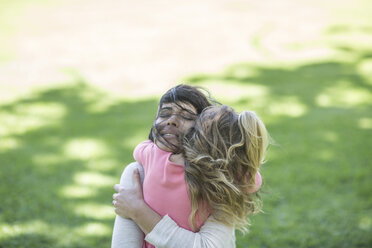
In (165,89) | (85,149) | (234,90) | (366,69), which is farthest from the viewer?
(366,69)

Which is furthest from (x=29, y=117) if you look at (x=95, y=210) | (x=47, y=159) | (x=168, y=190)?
(x=168, y=190)

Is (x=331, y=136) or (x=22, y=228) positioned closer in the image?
(x=22, y=228)

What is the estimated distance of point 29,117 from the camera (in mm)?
5148

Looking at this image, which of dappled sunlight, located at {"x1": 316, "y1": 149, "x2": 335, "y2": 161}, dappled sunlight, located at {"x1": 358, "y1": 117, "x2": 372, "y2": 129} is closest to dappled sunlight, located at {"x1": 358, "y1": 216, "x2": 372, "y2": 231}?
dappled sunlight, located at {"x1": 316, "y1": 149, "x2": 335, "y2": 161}

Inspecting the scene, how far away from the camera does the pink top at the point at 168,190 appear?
5.44 feet

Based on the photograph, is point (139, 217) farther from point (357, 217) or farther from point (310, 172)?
point (310, 172)

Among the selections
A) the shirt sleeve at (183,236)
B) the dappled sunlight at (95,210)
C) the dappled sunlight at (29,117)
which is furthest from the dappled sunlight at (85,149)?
the shirt sleeve at (183,236)

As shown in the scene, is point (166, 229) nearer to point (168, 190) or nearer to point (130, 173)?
point (168, 190)

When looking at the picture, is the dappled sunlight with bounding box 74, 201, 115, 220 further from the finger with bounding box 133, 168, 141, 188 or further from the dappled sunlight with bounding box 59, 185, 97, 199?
the finger with bounding box 133, 168, 141, 188

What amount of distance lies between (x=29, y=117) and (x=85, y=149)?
1.08 m

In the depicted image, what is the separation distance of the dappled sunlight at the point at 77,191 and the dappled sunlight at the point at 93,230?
44cm

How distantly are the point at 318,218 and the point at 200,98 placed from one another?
203 cm

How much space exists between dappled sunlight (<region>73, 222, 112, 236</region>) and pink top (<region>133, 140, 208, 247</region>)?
1.63 m

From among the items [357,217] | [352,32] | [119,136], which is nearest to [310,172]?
[357,217]
